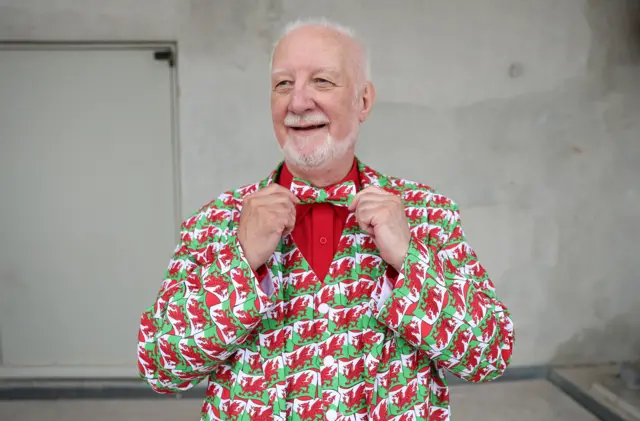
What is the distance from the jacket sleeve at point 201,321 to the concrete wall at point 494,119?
7.03 feet

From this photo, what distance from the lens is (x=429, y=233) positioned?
46.1 inches

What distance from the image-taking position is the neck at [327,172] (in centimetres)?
117

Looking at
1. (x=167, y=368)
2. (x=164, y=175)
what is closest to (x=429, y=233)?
(x=167, y=368)

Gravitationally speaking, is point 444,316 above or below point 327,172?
below

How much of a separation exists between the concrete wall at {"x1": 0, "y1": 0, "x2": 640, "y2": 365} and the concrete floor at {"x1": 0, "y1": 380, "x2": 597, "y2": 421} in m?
0.30

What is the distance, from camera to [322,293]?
1.10 metres

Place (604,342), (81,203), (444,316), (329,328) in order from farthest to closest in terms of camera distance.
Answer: (604,342), (81,203), (329,328), (444,316)

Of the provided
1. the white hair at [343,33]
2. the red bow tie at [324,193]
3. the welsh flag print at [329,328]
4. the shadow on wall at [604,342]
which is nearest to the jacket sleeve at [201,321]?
the welsh flag print at [329,328]

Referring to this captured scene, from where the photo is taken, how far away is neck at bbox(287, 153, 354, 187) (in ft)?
3.83

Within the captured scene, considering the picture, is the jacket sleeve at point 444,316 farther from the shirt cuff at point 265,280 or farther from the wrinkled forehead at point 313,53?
the wrinkled forehead at point 313,53

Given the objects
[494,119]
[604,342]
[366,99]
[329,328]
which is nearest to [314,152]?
[366,99]

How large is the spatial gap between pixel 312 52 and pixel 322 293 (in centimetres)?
48

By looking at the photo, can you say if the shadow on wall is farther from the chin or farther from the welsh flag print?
the chin

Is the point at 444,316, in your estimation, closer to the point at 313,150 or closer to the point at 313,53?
the point at 313,150
